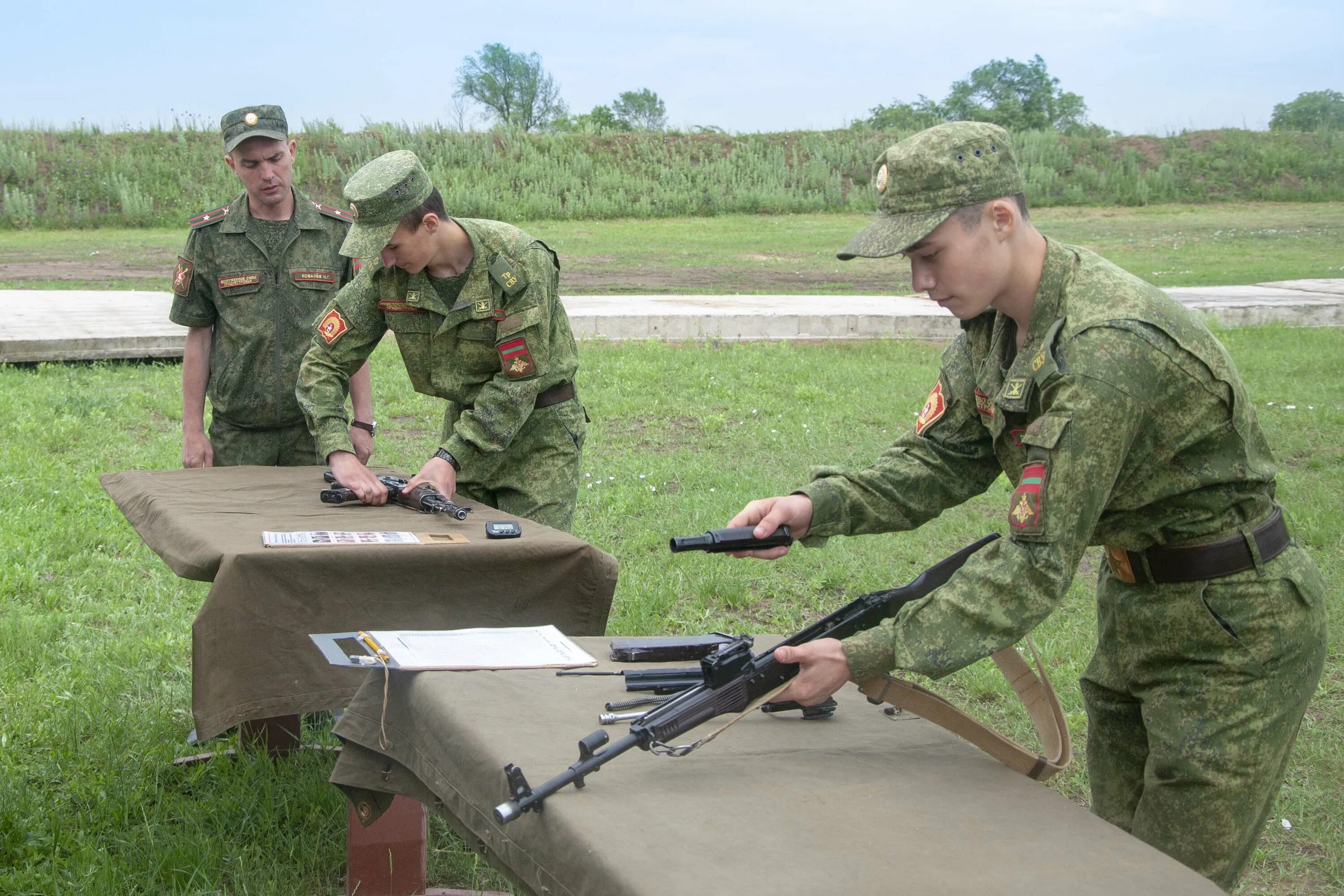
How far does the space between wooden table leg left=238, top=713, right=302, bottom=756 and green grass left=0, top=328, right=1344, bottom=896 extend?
4.1 inches

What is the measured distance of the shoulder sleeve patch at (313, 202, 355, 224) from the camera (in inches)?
184

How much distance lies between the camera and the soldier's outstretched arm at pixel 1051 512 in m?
1.96

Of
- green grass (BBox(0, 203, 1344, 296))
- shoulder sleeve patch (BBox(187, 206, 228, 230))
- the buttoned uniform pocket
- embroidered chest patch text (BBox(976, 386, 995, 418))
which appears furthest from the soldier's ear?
green grass (BBox(0, 203, 1344, 296))

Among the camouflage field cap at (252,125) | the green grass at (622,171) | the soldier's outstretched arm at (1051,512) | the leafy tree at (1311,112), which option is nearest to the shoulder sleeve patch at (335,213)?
the camouflage field cap at (252,125)

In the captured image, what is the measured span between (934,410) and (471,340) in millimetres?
1646

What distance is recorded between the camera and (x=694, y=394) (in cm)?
899

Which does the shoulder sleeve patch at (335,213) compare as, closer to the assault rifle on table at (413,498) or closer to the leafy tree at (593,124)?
the assault rifle on table at (413,498)

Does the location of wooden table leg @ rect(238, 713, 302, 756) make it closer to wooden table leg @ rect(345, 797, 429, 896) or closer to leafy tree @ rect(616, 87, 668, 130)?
wooden table leg @ rect(345, 797, 429, 896)

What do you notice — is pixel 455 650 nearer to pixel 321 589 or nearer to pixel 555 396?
pixel 321 589

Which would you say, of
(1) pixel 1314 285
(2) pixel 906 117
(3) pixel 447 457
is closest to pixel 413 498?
(3) pixel 447 457

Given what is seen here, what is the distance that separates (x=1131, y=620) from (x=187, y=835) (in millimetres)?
2466

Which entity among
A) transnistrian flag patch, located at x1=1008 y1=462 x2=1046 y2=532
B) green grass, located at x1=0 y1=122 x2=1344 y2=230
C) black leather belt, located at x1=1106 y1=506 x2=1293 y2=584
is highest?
green grass, located at x1=0 y1=122 x2=1344 y2=230

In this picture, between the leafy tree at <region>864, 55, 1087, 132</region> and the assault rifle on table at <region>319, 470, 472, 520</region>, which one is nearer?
the assault rifle on table at <region>319, 470, 472, 520</region>

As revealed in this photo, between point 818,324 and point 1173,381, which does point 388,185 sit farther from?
point 818,324
